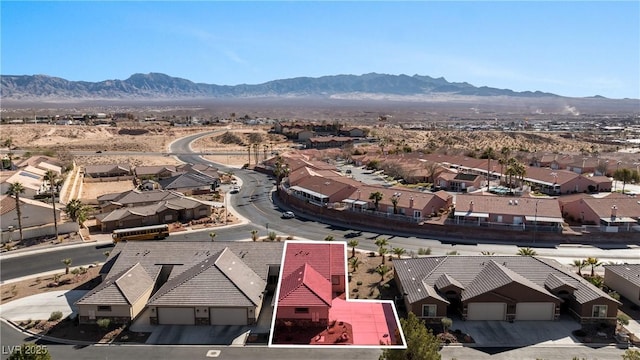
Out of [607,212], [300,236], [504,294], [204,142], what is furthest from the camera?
[204,142]

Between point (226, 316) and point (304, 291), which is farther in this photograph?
point (226, 316)

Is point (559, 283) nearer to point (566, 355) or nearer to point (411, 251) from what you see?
point (566, 355)

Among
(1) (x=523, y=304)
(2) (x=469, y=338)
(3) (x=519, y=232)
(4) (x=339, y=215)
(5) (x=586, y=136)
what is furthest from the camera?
(5) (x=586, y=136)

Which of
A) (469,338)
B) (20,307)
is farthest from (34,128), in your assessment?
(469,338)

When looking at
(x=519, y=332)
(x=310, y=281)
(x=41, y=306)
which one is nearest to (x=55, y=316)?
(x=41, y=306)

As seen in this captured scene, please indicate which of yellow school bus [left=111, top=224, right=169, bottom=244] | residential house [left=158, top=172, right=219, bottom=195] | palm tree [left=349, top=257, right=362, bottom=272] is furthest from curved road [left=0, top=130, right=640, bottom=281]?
residential house [left=158, top=172, right=219, bottom=195]

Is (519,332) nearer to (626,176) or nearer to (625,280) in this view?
(625,280)

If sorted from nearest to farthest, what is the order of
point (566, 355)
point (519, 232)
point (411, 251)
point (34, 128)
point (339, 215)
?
point (566, 355) → point (411, 251) → point (519, 232) → point (339, 215) → point (34, 128)
